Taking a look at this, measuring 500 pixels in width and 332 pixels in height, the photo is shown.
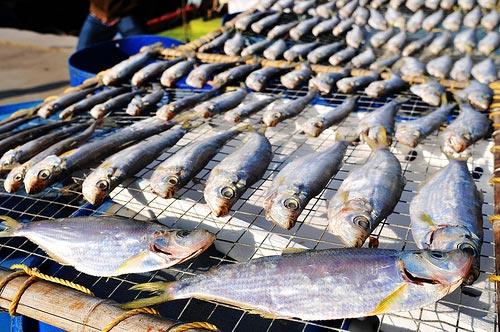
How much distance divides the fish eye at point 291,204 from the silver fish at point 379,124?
1.42m

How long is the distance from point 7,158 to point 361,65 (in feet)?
16.3

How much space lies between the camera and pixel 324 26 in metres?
8.04

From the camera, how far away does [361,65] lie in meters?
6.51

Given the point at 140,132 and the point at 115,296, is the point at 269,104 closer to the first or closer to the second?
the point at 140,132

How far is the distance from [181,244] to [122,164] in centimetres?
137

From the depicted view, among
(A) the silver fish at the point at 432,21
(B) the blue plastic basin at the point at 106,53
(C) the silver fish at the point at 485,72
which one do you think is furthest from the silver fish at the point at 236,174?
(A) the silver fish at the point at 432,21

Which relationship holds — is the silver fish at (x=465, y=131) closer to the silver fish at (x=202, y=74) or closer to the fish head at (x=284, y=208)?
the fish head at (x=284, y=208)

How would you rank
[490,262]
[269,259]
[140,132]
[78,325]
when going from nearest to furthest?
[78,325] → [269,259] → [490,262] → [140,132]

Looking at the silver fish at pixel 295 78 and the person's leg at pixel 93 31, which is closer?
the silver fish at pixel 295 78

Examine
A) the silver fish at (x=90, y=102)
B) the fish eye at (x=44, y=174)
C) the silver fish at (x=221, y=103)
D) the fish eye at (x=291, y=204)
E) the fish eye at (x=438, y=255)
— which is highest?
the fish eye at (x=438, y=255)

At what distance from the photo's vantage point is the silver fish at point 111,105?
4.94 metres

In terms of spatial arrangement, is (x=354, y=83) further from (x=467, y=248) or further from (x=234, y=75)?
(x=467, y=248)

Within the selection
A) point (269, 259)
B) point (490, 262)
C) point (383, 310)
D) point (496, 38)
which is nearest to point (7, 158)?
point (269, 259)

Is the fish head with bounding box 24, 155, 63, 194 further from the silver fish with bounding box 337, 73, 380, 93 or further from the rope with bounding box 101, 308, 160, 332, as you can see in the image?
the silver fish with bounding box 337, 73, 380, 93
